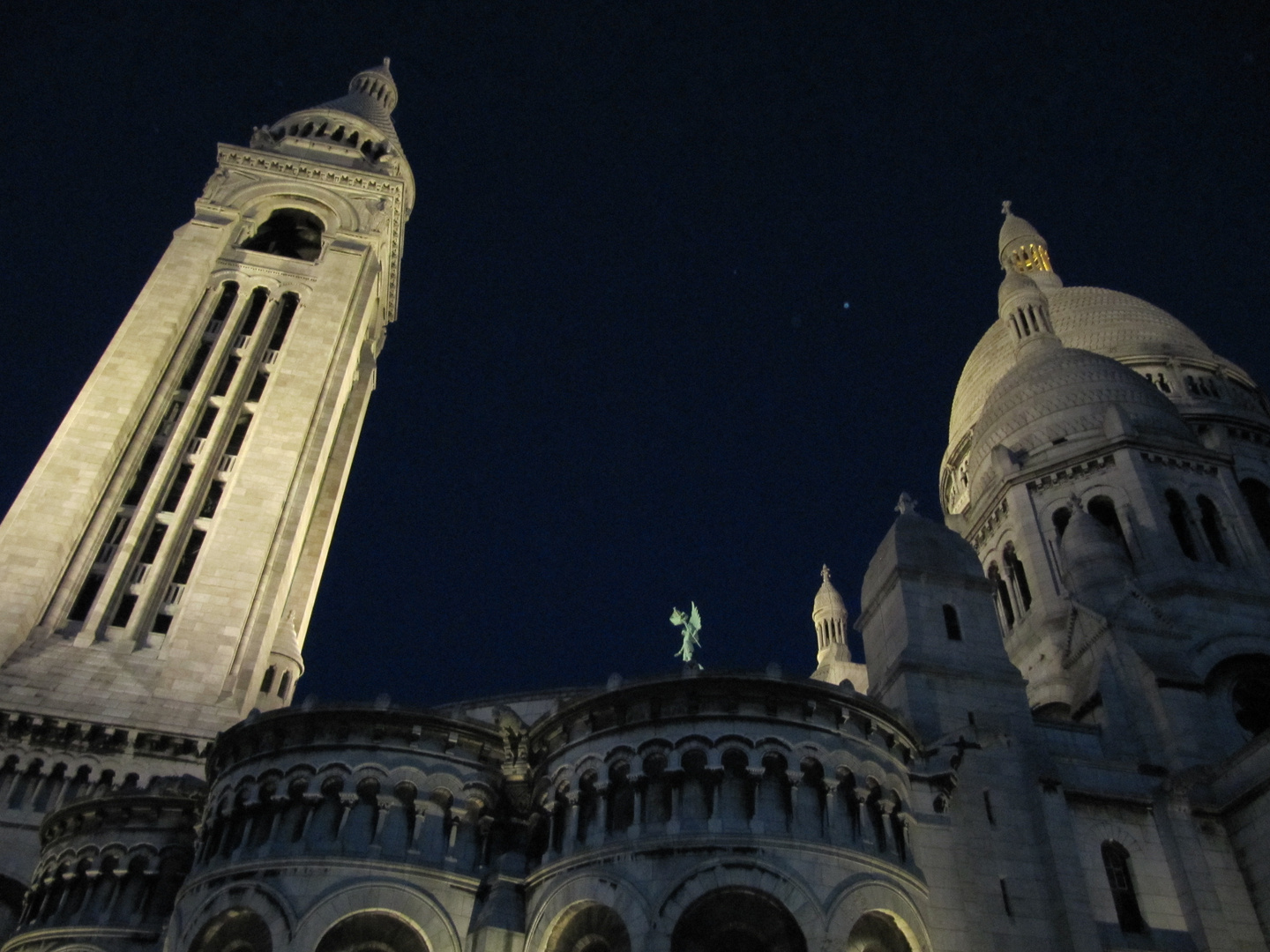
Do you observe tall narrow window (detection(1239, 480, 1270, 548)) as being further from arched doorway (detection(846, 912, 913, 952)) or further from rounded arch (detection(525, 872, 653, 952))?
rounded arch (detection(525, 872, 653, 952))

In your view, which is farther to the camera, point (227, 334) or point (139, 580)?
point (227, 334)

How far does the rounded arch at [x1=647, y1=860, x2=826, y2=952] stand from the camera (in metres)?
23.5

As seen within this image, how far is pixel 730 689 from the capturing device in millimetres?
26734

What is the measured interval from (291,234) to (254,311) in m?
10.2

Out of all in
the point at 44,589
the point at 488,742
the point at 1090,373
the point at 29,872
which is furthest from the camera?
the point at 1090,373

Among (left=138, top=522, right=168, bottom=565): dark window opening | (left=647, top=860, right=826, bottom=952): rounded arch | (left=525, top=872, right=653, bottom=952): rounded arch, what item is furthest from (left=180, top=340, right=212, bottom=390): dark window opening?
(left=647, top=860, right=826, bottom=952): rounded arch

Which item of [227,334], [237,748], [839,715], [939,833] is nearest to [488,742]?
[237,748]

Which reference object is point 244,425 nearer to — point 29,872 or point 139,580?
point 139,580

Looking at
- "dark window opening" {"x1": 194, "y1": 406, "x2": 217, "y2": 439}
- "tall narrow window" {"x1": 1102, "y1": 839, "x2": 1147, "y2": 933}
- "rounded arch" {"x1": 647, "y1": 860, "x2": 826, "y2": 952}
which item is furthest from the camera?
"dark window opening" {"x1": 194, "y1": 406, "x2": 217, "y2": 439}

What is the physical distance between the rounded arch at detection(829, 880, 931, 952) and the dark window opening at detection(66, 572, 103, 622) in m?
31.9

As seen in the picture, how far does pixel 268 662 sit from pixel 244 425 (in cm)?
1244

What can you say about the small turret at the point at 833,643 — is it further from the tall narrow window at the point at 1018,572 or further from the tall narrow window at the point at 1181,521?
the tall narrow window at the point at 1181,521

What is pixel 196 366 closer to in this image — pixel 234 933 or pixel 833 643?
pixel 234 933

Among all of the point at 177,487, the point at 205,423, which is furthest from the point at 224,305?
the point at 177,487
